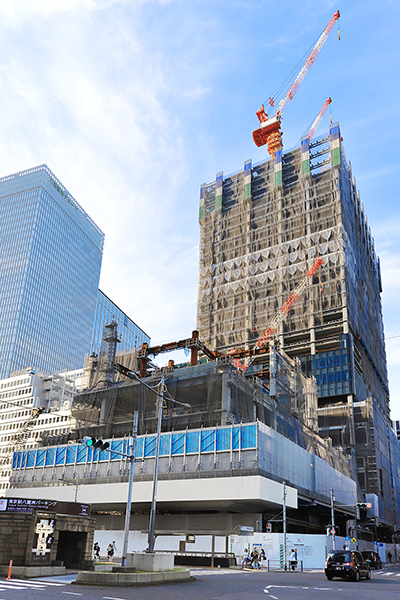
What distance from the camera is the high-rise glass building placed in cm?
16038

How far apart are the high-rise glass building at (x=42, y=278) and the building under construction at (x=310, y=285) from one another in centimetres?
6299

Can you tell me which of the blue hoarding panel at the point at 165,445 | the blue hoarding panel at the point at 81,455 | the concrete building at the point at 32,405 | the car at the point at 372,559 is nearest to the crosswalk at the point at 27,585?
the car at the point at 372,559

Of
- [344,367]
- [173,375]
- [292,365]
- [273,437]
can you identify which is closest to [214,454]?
[273,437]

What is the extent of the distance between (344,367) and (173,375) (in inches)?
2214

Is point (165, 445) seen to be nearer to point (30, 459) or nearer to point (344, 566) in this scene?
point (30, 459)

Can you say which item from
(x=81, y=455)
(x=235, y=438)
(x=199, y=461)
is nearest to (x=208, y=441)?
(x=199, y=461)

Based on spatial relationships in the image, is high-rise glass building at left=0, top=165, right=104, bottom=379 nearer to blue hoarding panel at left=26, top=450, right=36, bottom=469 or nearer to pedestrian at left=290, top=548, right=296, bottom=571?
blue hoarding panel at left=26, top=450, right=36, bottom=469

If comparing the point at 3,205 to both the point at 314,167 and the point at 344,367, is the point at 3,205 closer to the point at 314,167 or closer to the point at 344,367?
the point at 314,167

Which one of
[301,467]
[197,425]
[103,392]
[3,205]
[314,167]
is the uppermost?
[3,205]

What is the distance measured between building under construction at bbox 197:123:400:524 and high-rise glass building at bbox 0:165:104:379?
63.0 metres

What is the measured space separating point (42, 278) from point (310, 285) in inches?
3852

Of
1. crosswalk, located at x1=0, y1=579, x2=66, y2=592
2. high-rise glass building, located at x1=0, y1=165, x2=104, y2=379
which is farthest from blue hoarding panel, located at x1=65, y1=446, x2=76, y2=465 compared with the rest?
high-rise glass building, located at x1=0, y1=165, x2=104, y2=379

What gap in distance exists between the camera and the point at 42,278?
173 m

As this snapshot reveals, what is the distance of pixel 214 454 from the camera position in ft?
176
